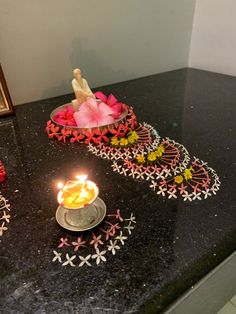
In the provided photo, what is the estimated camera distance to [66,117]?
0.73 metres

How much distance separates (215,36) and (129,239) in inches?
47.4

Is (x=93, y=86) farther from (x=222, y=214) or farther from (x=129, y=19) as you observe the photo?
(x=222, y=214)

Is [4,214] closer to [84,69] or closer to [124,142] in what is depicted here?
[124,142]

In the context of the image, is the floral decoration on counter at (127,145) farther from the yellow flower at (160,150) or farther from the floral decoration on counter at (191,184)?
the floral decoration on counter at (191,184)

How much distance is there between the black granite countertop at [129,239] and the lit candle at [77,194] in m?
0.06

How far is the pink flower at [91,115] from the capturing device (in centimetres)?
68

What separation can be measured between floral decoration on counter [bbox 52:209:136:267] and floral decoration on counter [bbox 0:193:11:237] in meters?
0.11

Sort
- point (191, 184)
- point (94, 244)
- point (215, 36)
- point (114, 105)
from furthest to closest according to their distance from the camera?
1. point (215, 36)
2. point (114, 105)
3. point (191, 184)
4. point (94, 244)

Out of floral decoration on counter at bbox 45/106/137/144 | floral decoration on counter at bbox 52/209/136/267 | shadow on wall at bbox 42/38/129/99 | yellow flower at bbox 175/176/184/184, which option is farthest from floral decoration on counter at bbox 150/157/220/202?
shadow on wall at bbox 42/38/129/99

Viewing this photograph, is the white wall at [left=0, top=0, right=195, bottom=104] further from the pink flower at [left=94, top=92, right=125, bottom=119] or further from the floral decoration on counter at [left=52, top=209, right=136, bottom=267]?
the floral decoration on counter at [left=52, top=209, right=136, bottom=267]

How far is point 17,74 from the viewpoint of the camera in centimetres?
89

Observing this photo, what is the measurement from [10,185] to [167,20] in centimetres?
108

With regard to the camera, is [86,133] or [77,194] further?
[86,133]

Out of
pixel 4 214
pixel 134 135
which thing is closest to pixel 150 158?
pixel 134 135
